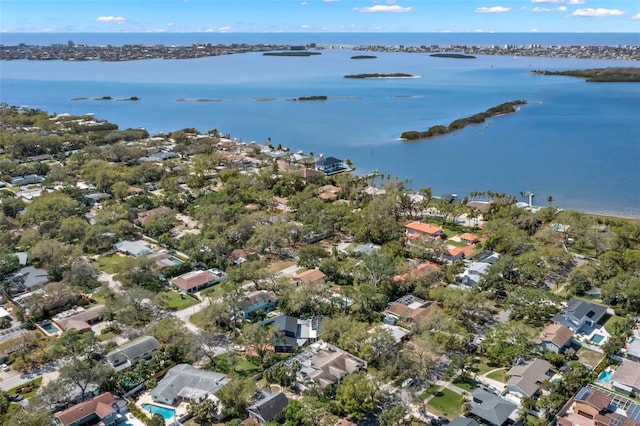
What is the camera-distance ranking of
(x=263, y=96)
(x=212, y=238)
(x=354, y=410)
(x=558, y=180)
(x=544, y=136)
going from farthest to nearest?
(x=263, y=96) < (x=544, y=136) < (x=558, y=180) < (x=212, y=238) < (x=354, y=410)

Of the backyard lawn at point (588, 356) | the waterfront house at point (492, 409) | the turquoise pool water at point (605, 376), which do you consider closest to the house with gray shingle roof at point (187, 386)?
the waterfront house at point (492, 409)

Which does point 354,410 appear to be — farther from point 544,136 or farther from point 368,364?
point 544,136

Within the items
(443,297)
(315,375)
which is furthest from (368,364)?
(443,297)

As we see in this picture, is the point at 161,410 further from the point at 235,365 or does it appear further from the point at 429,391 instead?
the point at 429,391

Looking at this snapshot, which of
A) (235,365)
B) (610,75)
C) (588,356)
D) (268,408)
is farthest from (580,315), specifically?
(610,75)

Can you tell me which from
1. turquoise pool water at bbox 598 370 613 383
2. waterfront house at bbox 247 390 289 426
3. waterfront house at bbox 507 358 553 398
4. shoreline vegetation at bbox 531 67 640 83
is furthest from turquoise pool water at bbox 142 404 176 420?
shoreline vegetation at bbox 531 67 640 83

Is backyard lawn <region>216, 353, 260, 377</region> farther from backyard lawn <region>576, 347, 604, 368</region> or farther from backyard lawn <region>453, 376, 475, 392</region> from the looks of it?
backyard lawn <region>576, 347, 604, 368</region>

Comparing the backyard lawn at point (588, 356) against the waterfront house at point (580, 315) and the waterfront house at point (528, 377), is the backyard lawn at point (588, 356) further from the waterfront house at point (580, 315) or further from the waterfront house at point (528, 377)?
the waterfront house at point (528, 377)
